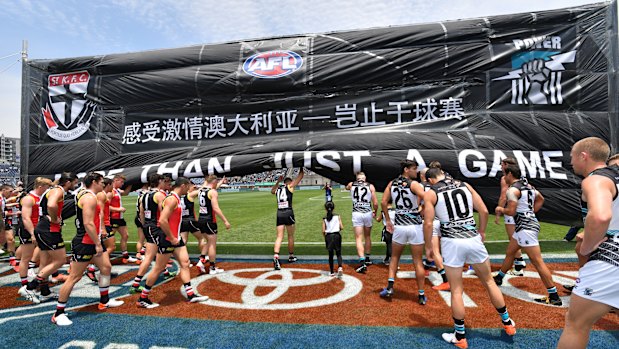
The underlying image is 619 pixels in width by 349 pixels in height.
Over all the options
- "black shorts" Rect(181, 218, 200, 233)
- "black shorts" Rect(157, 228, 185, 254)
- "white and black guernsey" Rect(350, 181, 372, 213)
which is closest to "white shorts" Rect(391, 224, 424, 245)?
"white and black guernsey" Rect(350, 181, 372, 213)

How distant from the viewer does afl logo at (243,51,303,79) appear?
7.00 meters

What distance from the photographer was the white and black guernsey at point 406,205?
5121 mm

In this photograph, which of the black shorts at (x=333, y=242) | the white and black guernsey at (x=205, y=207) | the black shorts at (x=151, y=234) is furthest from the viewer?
the white and black guernsey at (x=205, y=207)

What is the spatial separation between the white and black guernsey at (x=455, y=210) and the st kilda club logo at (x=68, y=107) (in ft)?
27.5

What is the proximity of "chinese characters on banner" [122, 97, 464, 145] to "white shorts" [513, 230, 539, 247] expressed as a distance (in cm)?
268

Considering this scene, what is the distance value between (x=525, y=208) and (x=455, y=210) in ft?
7.46

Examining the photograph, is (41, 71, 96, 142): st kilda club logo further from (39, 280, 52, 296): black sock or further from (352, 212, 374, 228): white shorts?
(352, 212, 374, 228): white shorts

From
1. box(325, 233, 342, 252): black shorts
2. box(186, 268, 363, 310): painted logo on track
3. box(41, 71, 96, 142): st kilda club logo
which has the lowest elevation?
box(186, 268, 363, 310): painted logo on track

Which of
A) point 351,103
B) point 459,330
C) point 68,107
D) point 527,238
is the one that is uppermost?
point 68,107

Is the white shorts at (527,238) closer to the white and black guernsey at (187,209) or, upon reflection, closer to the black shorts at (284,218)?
the black shorts at (284,218)

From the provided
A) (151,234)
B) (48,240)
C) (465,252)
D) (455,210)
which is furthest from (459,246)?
(48,240)

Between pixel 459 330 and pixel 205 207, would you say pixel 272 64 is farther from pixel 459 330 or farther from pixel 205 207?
pixel 459 330

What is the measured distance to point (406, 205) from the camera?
518 centimetres

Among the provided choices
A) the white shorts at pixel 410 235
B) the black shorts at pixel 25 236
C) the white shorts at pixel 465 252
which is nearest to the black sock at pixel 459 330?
the white shorts at pixel 465 252
